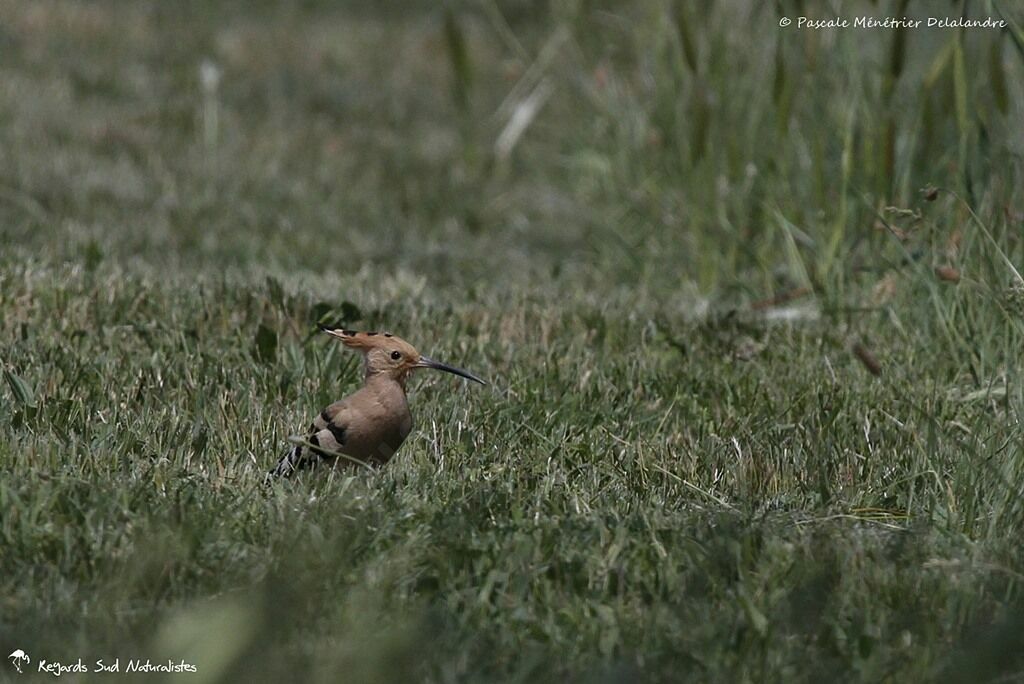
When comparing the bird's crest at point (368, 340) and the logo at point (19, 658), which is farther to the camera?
the bird's crest at point (368, 340)

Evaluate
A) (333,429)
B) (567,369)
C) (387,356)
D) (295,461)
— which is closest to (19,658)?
(295,461)

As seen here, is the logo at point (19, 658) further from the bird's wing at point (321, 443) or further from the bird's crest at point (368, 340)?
the bird's crest at point (368, 340)

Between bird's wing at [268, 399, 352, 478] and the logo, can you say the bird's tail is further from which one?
the logo

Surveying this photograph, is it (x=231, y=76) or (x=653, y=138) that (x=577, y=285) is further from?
(x=231, y=76)

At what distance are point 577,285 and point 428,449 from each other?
3.36m

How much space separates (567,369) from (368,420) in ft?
5.03

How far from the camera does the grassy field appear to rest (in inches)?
139

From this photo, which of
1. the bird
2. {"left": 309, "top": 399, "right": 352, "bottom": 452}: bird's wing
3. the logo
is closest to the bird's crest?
the bird

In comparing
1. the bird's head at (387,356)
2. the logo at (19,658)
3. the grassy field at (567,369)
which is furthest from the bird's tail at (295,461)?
the logo at (19,658)

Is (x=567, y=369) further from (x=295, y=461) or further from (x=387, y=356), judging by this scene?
(x=295, y=461)

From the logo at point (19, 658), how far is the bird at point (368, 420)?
3.62 feet

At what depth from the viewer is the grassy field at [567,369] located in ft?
11.5

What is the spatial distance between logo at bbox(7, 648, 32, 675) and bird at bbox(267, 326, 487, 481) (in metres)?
1.10

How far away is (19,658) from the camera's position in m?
3.25
